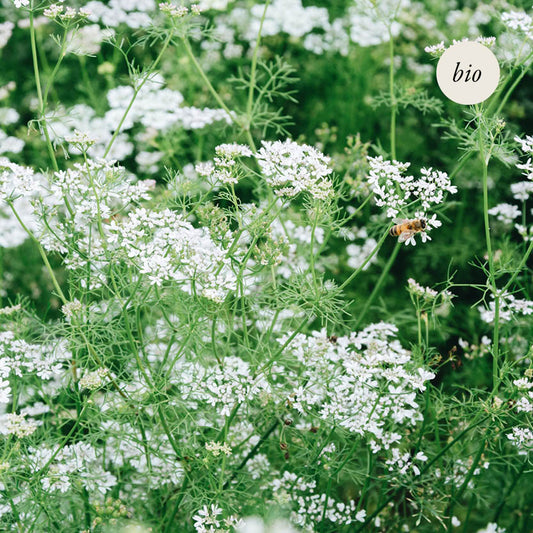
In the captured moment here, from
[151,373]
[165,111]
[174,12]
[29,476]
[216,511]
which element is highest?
[174,12]

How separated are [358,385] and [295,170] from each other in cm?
92

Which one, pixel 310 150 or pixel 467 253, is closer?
pixel 310 150

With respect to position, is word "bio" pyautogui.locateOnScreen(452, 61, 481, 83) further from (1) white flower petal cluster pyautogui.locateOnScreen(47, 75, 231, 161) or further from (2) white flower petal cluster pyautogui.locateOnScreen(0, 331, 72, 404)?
(2) white flower petal cluster pyautogui.locateOnScreen(0, 331, 72, 404)

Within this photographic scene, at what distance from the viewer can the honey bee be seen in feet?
7.95

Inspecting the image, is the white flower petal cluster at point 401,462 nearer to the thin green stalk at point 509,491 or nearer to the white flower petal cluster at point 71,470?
the thin green stalk at point 509,491

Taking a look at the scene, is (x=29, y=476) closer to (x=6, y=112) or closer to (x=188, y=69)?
(x=6, y=112)

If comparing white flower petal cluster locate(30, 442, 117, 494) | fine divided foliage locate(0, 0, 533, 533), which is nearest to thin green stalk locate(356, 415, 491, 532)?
fine divided foliage locate(0, 0, 533, 533)

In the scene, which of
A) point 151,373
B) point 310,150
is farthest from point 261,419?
point 310,150

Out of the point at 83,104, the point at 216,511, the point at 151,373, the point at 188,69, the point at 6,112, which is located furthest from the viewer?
the point at 83,104

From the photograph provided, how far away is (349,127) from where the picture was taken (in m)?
4.73

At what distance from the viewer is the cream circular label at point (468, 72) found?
2529 mm

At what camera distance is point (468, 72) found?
2.55 meters

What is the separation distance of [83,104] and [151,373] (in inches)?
118

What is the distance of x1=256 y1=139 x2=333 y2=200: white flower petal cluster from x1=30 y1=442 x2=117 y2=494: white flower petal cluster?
1.35m
